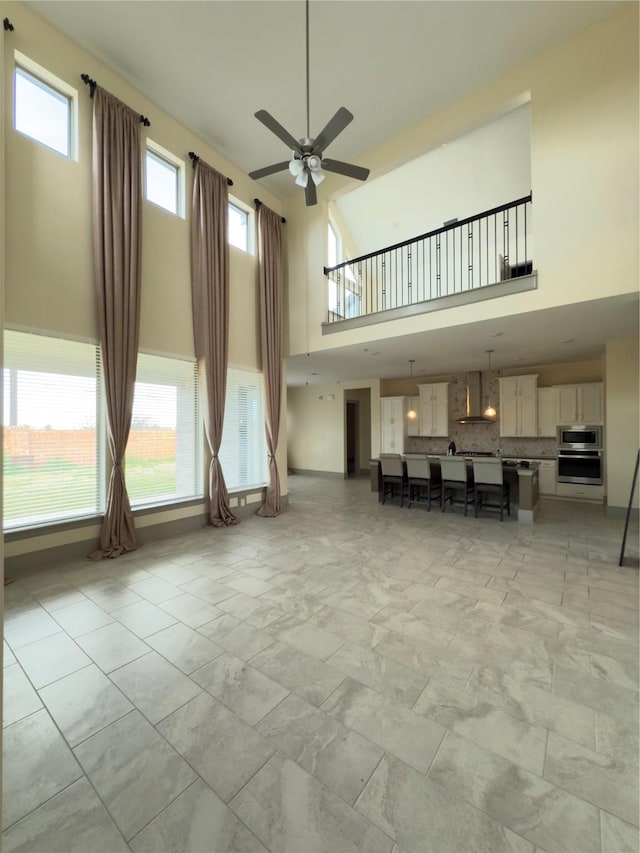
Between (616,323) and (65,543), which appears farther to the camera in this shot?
(616,323)

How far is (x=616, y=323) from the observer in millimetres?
4941

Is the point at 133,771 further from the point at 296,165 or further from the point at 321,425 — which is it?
the point at 321,425

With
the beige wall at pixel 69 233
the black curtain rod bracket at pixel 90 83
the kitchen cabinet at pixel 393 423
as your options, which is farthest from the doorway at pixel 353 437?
the black curtain rod bracket at pixel 90 83

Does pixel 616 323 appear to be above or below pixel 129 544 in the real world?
above

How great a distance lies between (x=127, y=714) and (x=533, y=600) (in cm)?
303

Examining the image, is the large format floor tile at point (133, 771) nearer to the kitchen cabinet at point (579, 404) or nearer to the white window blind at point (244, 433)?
the white window blind at point (244, 433)

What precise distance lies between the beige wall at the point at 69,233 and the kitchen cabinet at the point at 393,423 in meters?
5.65

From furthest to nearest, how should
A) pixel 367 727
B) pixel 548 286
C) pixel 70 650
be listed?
pixel 548 286
pixel 70 650
pixel 367 727

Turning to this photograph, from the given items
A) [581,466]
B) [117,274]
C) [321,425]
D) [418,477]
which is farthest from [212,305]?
[581,466]

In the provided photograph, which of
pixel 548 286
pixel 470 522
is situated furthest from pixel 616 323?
pixel 470 522

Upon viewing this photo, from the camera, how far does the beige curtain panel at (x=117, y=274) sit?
4195 millimetres

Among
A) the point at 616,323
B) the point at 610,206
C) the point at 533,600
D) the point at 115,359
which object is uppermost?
the point at 610,206

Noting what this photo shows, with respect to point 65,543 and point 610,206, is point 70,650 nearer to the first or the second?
point 65,543

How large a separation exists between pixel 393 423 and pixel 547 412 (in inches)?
131
